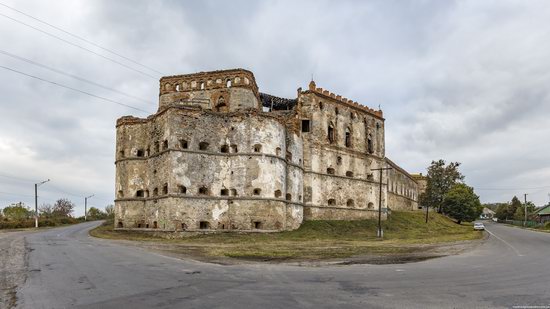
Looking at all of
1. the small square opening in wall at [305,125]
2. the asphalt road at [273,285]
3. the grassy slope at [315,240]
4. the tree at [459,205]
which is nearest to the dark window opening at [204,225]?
the grassy slope at [315,240]

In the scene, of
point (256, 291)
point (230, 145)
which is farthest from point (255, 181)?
point (256, 291)

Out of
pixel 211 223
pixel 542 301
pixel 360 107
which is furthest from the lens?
pixel 360 107

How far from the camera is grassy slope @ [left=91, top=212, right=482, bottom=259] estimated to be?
78.5ft

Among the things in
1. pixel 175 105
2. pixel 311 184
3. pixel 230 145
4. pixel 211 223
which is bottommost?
pixel 211 223

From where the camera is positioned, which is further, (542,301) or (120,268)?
(120,268)

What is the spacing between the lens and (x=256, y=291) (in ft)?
35.9

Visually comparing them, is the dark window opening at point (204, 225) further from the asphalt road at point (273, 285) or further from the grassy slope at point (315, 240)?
the asphalt road at point (273, 285)

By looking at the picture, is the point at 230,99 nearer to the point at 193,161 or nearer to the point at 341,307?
the point at 193,161

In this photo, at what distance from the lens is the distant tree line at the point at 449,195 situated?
255 feet

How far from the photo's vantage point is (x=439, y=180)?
87.1 m

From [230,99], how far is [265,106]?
1055 cm

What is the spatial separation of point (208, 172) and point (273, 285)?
85.1ft

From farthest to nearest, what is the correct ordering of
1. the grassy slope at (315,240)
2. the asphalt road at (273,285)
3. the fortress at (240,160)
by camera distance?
the fortress at (240,160), the grassy slope at (315,240), the asphalt road at (273,285)

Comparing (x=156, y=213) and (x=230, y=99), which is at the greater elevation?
(x=230, y=99)
